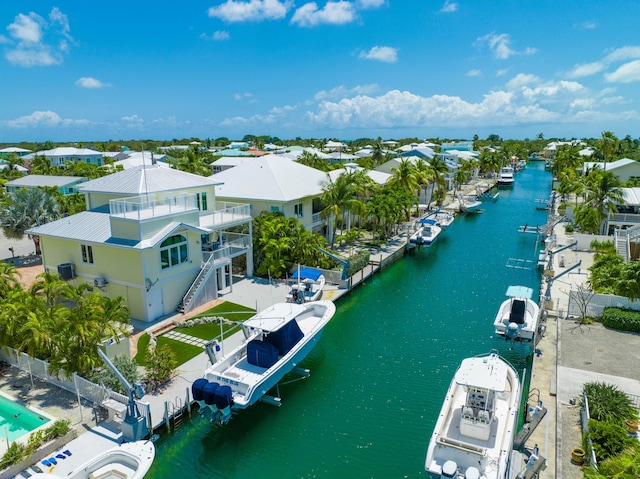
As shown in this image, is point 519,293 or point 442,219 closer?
point 519,293

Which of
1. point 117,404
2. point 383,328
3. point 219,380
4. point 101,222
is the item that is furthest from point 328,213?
point 117,404

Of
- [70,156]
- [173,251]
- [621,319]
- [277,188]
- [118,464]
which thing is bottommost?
[118,464]

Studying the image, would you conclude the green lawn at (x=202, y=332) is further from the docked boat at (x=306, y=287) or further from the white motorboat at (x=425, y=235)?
the white motorboat at (x=425, y=235)

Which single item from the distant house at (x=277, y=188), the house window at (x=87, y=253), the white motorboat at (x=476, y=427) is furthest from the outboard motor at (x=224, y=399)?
the distant house at (x=277, y=188)

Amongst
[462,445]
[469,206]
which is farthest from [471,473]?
[469,206]

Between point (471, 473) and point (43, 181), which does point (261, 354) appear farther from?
point (43, 181)

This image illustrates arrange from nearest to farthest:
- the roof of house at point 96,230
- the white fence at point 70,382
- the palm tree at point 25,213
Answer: the white fence at point 70,382
the roof of house at point 96,230
the palm tree at point 25,213
